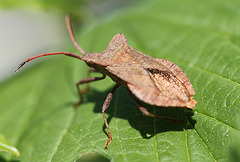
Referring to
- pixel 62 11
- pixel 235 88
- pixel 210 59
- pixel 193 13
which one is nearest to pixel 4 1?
pixel 62 11

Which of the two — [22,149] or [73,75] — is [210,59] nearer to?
[73,75]

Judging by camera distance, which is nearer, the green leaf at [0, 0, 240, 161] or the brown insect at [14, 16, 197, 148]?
the green leaf at [0, 0, 240, 161]

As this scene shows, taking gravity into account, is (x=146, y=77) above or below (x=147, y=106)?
above

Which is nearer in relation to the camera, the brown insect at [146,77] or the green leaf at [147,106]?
the green leaf at [147,106]

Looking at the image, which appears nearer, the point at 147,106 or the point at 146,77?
the point at 146,77
